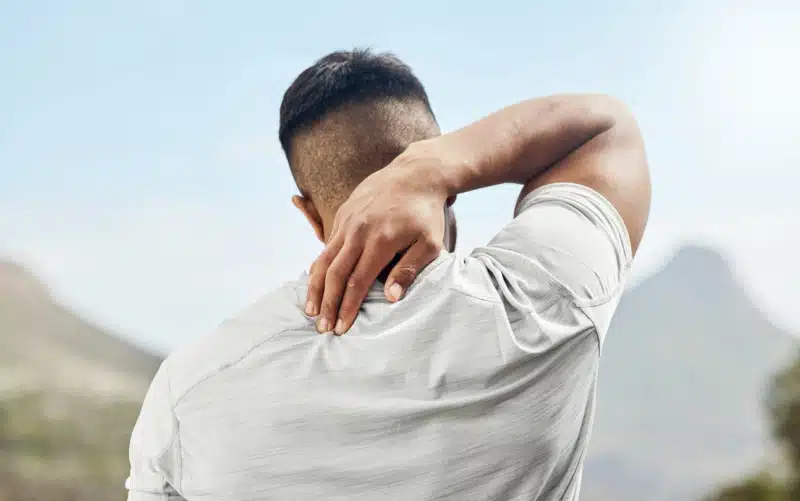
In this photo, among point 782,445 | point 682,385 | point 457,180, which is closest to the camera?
point 457,180

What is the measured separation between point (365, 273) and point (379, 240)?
3 cm

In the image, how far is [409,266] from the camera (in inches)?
31.5

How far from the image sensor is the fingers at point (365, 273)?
0.78m

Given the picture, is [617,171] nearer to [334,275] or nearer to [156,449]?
[334,275]

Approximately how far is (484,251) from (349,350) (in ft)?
0.52

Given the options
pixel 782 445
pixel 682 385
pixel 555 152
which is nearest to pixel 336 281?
pixel 555 152

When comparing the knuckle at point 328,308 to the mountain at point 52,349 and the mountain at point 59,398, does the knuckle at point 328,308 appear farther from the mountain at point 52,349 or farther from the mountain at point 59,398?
the mountain at point 52,349

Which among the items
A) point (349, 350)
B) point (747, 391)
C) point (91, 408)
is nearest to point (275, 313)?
point (349, 350)

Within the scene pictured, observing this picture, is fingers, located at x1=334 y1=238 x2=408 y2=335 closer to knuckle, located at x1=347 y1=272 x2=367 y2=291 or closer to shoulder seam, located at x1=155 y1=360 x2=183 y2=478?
knuckle, located at x1=347 y1=272 x2=367 y2=291

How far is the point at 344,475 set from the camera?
74 cm

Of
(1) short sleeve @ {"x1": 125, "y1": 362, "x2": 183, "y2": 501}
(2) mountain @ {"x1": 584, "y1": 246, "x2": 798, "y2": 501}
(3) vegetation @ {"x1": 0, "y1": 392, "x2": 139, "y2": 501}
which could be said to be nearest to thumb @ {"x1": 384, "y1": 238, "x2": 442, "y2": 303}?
(1) short sleeve @ {"x1": 125, "y1": 362, "x2": 183, "y2": 501}

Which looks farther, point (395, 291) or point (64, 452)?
point (64, 452)

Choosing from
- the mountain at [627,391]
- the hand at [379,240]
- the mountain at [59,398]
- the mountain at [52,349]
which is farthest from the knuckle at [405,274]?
the mountain at [52,349]

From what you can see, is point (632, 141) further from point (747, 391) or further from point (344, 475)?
point (747, 391)
